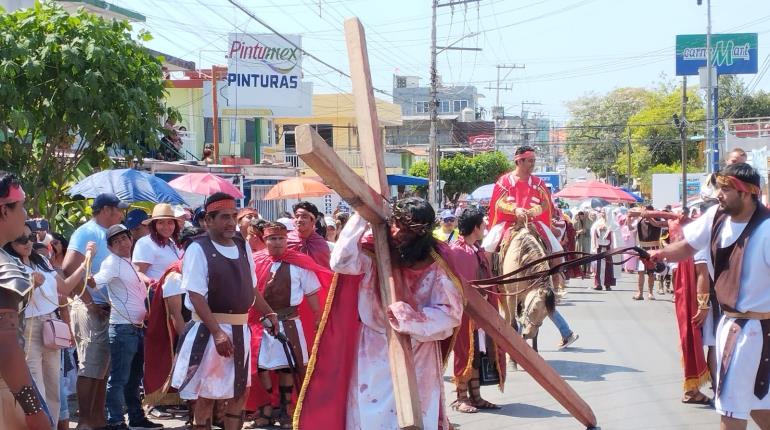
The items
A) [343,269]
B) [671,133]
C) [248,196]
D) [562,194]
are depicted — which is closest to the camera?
[343,269]

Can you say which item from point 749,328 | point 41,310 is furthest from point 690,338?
point 41,310

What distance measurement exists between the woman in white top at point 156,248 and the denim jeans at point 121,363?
2.33ft

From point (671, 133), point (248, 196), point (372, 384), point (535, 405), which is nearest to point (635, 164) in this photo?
point (671, 133)

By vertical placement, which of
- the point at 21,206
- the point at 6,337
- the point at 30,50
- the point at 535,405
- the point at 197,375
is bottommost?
the point at 535,405

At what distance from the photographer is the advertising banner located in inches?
1379

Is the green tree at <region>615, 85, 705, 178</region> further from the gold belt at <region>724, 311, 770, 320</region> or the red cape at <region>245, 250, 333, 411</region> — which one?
the gold belt at <region>724, 311, 770, 320</region>

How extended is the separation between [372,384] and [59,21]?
7054mm

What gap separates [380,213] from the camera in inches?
195

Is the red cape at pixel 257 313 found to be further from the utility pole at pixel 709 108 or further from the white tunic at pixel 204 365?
the utility pole at pixel 709 108

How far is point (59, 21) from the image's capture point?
1080 cm

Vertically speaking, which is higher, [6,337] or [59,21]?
[59,21]

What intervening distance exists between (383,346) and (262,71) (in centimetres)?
3080

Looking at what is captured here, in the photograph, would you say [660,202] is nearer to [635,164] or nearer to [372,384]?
[635,164]

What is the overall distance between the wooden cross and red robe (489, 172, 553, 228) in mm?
5708
